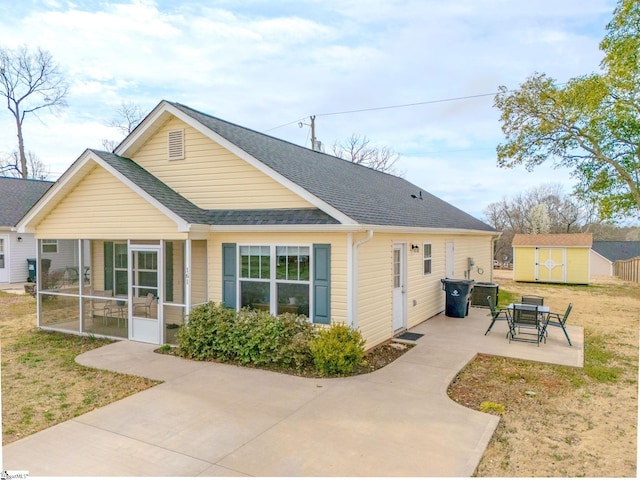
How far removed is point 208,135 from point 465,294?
7868 mm

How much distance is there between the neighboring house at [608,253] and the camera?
34188 mm

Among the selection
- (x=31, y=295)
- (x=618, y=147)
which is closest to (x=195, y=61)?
(x=31, y=295)

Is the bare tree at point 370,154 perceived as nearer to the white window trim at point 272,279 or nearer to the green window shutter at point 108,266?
the green window shutter at point 108,266

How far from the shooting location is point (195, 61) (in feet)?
28.9

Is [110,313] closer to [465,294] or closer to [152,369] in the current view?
[152,369]

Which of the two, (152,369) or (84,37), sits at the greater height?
(84,37)

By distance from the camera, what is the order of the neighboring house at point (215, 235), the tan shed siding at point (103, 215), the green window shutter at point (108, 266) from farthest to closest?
the green window shutter at point (108, 266)
the tan shed siding at point (103, 215)
the neighboring house at point (215, 235)

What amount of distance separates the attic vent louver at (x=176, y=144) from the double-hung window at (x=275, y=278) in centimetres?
283

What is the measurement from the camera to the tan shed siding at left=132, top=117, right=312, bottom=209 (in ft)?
28.2

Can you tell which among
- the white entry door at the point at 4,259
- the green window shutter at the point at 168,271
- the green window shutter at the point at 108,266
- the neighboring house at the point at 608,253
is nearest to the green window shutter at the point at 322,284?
the green window shutter at the point at 168,271

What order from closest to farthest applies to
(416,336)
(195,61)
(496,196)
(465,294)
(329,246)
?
(329,246)
(195,61)
(416,336)
(465,294)
(496,196)

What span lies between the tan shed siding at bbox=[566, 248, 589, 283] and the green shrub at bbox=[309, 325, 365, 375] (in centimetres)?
1835

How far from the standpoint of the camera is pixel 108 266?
35.5 ft

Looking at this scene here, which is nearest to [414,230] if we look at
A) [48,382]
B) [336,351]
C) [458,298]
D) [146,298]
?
[458,298]
